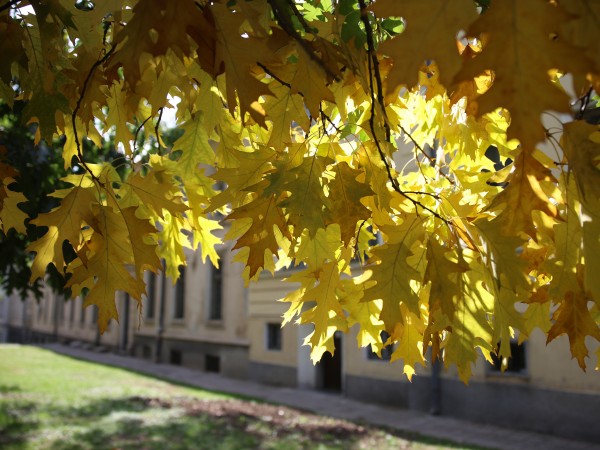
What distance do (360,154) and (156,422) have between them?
7.96 meters

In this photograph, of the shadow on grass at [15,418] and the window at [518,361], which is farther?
the window at [518,361]

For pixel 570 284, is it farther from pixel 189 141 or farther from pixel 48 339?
pixel 48 339

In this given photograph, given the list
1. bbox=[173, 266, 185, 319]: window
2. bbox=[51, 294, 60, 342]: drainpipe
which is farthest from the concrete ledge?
bbox=[51, 294, 60, 342]: drainpipe

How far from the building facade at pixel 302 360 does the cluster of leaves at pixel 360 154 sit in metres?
0.57

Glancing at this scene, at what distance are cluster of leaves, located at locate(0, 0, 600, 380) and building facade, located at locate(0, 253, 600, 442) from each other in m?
0.57

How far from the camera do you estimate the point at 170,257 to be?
8.39ft

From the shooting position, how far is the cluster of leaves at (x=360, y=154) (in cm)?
101

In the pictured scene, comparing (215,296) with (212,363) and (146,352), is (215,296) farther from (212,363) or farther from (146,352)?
(146,352)

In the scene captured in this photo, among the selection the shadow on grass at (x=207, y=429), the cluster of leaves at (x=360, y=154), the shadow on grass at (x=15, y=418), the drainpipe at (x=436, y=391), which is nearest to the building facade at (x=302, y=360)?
the drainpipe at (x=436, y=391)

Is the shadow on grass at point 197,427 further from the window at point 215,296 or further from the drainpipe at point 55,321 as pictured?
the drainpipe at point 55,321

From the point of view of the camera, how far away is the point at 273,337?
561 inches

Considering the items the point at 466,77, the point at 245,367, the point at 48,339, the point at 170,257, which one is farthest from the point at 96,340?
the point at 466,77

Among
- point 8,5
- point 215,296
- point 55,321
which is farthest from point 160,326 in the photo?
point 8,5

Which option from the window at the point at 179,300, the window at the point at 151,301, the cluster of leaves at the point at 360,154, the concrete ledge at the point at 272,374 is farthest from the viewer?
the window at the point at 151,301
